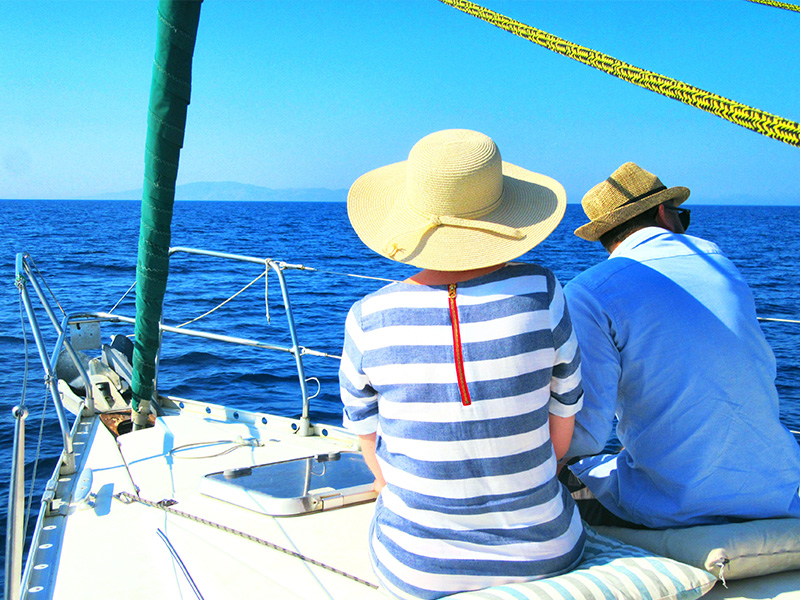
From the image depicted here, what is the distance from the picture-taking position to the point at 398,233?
122cm

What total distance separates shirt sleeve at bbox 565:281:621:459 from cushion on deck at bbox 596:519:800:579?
27 centimetres

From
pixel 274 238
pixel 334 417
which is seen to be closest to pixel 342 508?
pixel 334 417

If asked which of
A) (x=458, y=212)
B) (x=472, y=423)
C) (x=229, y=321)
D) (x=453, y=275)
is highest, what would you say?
(x=458, y=212)

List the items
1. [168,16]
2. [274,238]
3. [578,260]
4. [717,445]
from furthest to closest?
[274,238]
[578,260]
[168,16]
[717,445]

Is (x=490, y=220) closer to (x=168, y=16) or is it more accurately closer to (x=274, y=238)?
(x=168, y=16)

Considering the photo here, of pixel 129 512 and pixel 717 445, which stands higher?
pixel 717 445

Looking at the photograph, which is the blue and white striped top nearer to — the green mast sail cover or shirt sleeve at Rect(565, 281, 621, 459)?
shirt sleeve at Rect(565, 281, 621, 459)

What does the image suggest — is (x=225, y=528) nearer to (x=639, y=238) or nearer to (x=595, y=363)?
(x=595, y=363)

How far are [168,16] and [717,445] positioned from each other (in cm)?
201

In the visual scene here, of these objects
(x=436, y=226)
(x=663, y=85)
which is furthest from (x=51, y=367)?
(x=663, y=85)

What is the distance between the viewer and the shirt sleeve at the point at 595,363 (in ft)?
4.69

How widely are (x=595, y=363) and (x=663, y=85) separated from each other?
0.58 m

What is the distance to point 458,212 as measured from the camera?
1.20 metres

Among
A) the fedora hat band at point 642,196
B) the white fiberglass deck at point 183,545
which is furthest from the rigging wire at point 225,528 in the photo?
the fedora hat band at point 642,196
